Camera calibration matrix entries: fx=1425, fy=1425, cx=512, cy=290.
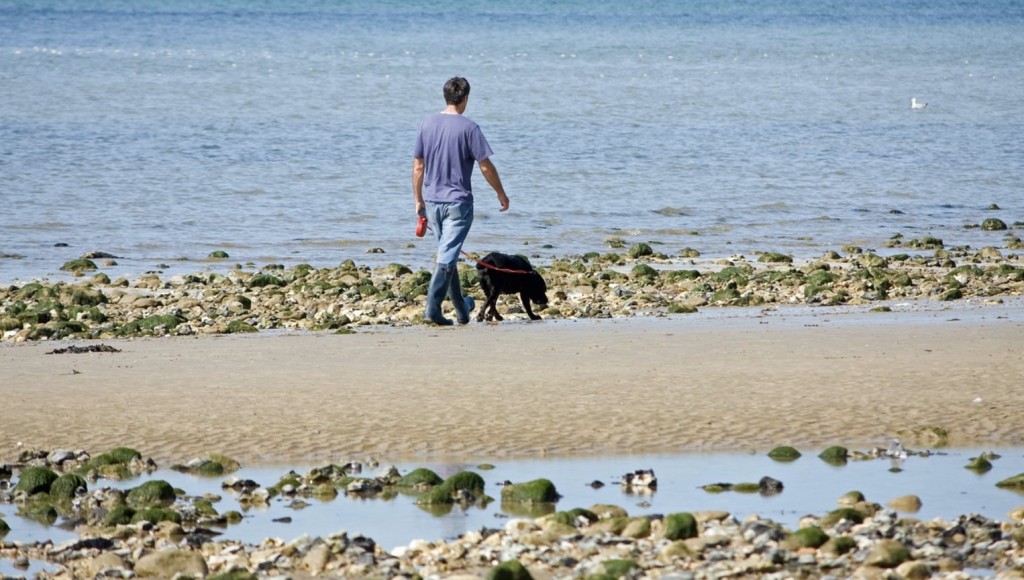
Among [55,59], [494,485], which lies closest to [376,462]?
[494,485]

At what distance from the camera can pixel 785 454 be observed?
7.00 meters

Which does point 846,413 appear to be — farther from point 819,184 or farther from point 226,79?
point 226,79

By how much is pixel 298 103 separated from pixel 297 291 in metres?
27.8

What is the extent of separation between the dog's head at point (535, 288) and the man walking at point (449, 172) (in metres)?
0.88

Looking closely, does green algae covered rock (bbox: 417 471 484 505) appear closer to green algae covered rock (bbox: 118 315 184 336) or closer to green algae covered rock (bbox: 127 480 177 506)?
green algae covered rock (bbox: 127 480 177 506)

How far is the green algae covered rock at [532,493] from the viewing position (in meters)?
6.21

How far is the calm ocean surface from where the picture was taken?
65.7ft

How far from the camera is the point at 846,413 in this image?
7.82 metres

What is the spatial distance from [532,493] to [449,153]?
4.74 metres

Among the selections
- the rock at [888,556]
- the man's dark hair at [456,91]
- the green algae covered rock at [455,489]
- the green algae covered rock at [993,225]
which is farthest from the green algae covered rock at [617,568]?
the green algae covered rock at [993,225]

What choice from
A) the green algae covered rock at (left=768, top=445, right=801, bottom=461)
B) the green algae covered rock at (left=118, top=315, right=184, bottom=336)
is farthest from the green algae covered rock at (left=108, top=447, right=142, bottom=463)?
the green algae covered rock at (left=118, top=315, right=184, bottom=336)

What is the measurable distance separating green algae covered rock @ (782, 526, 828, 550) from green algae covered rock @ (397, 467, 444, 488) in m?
1.77

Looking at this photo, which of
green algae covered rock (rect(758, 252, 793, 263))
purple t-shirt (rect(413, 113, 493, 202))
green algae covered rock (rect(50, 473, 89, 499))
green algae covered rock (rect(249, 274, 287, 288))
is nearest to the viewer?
green algae covered rock (rect(50, 473, 89, 499))

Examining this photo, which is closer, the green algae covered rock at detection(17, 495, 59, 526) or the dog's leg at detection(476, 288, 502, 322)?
the green algae covered rock at detection(17, 495, 59, 526)
